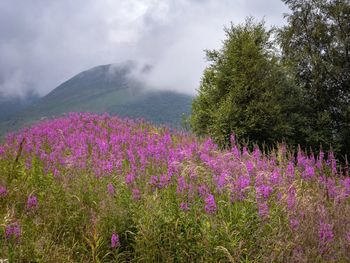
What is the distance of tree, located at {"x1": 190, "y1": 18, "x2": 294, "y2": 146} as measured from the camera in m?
19.4

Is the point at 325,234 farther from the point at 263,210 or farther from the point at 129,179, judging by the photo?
the point at 129,179

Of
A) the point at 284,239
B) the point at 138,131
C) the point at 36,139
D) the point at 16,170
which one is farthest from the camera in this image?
the point at 138,131

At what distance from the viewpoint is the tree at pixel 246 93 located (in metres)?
19.4

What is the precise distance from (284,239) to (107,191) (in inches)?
113

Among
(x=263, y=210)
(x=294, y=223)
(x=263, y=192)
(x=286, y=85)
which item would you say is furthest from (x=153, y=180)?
(x=286, y=85)

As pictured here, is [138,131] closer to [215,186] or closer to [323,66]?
[215,186]

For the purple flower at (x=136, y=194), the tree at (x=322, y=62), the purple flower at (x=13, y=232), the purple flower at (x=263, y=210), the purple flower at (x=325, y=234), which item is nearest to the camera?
the purple flower at (x=13, y=232)

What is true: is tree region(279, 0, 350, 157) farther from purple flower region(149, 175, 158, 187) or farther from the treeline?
purple flower region(149, 175, 158, 187)

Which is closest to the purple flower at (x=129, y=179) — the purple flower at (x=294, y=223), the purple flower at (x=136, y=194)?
the purple flower at (x=136, y=194)

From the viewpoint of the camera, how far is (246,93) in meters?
19.8

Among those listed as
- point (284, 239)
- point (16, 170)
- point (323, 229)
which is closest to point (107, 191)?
point (16, 170)

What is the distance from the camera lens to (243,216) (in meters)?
5.34

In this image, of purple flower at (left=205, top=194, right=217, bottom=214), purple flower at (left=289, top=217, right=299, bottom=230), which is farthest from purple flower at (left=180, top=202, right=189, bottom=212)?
purple flower at (left=289, top=217, right=299, bottom=230)

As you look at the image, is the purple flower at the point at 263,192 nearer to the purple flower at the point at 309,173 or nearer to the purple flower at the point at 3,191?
the purple flower at the point at 309,173
